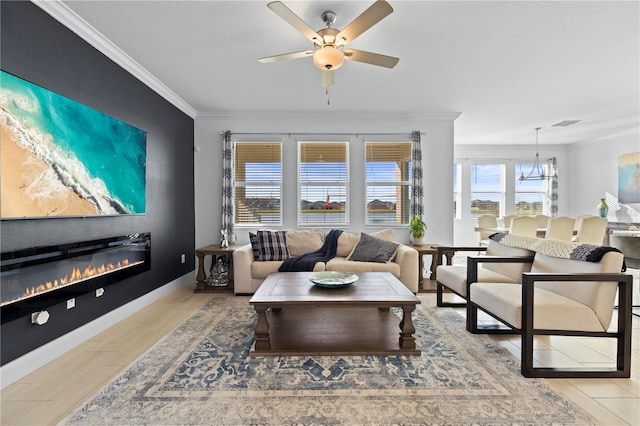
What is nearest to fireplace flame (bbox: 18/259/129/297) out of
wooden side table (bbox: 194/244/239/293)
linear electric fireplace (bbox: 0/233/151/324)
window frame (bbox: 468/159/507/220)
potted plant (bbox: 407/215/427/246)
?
linear electric fireplace (bbox: 0/233/151/324)

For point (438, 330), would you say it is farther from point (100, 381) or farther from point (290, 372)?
point (100, 381)

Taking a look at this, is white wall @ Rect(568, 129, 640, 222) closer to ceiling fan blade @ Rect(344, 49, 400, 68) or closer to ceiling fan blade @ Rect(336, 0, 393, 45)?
ceiling fan blade @ Rect(344, 49, 400, 68)

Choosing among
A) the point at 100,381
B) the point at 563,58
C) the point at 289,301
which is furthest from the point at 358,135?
the point at 100,381

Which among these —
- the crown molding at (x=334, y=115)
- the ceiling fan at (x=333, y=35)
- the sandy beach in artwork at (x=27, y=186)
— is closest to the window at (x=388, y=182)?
the crown molding at (x=334, y=115)

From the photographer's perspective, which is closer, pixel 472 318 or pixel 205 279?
pixel 472 318

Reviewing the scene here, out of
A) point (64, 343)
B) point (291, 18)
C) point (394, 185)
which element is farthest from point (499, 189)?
point (64, 343)

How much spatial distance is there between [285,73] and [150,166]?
194cm

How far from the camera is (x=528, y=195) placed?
763cm

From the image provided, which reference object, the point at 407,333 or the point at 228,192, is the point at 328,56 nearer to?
the point at 407,333

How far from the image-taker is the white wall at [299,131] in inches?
197

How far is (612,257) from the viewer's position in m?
2.10

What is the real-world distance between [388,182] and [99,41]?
4000mm

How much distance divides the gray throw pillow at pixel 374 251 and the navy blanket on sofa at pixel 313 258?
0.30 m

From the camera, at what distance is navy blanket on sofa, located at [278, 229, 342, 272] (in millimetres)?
3879
